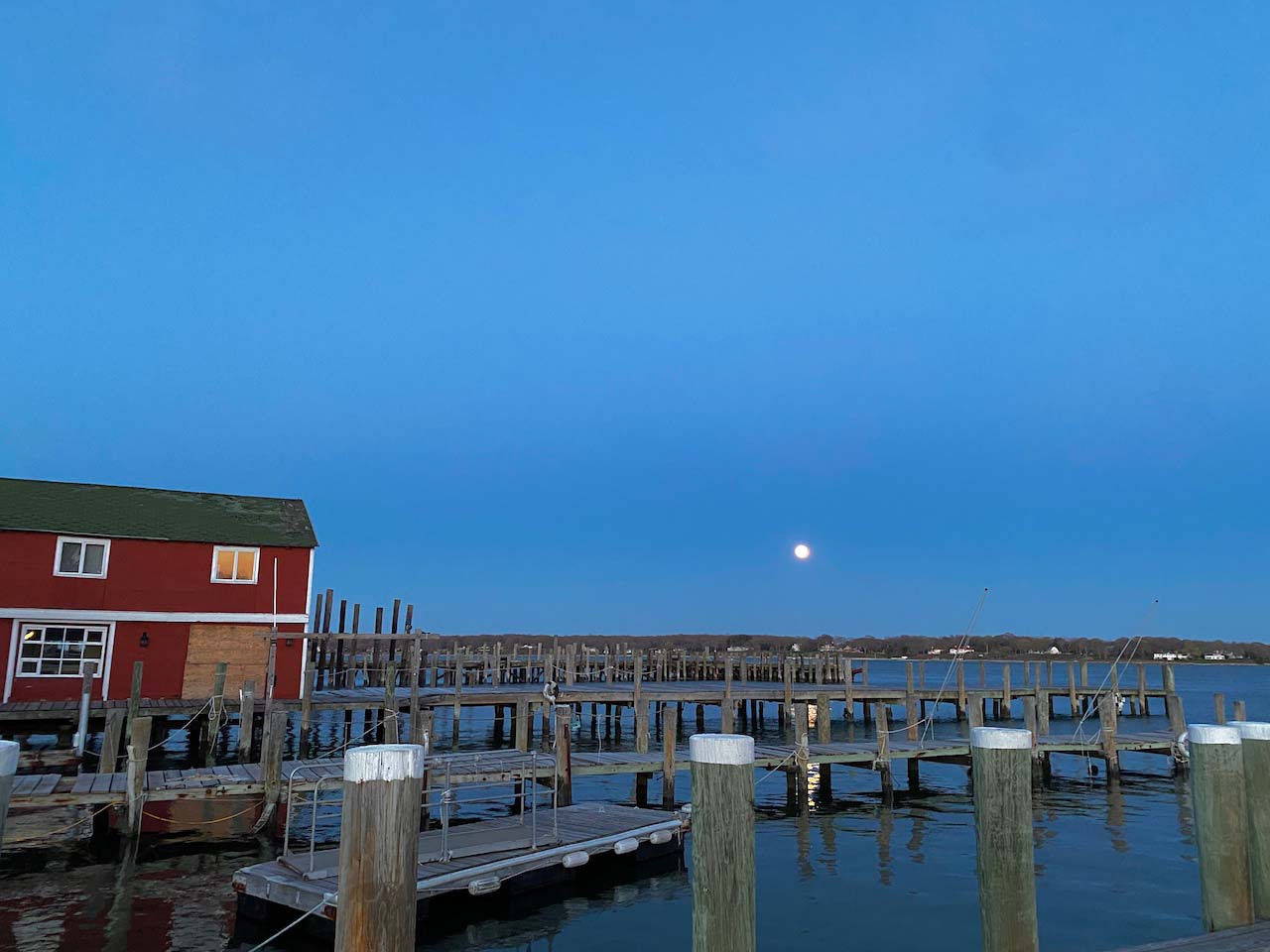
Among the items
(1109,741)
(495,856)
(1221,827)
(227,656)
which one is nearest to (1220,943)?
(1221,827)

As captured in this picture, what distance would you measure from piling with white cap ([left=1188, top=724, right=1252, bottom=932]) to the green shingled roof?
31.3 m

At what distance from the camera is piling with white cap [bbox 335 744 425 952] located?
14.5 ft

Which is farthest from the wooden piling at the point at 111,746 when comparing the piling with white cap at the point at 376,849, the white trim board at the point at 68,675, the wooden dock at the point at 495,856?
the piling with white cap at the point at 376,849

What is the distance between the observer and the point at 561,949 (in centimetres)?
1277

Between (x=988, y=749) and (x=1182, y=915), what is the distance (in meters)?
11.6

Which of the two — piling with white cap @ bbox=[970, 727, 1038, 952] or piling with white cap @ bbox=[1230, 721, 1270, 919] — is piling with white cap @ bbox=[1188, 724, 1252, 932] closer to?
piling with white cap @ bbox=[1230, 721, 1270, 919]

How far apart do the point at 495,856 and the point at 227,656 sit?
21149mm

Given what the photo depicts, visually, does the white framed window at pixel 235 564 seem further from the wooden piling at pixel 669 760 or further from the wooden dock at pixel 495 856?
the wooden dock at pixel 495 856

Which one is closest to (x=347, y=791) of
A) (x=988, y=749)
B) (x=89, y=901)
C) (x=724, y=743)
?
(x=724, y=743)

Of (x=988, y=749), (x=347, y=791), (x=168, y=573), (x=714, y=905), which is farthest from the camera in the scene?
(x=168, y=573)

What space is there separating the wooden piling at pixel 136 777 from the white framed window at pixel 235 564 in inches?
655

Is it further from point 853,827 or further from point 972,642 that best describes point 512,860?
point 972,642

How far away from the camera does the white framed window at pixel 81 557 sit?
1176 inches

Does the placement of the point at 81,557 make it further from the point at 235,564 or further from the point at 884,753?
the point at 884,753
